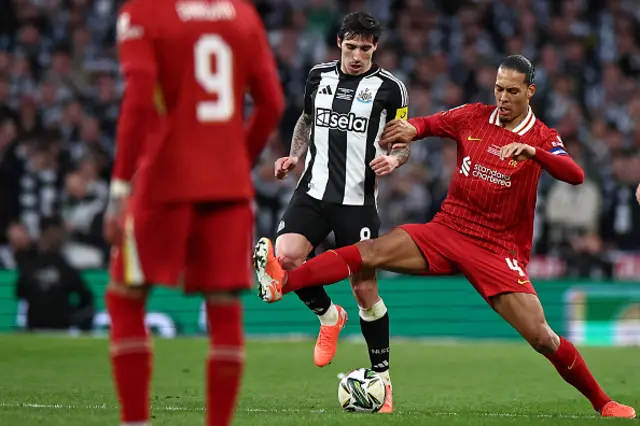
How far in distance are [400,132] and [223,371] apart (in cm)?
315

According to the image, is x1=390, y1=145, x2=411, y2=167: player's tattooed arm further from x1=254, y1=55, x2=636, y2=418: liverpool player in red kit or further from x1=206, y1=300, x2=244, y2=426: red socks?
x1=206, y1=300, x2=244, y2=426: red socks

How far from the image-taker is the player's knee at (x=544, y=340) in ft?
23.8

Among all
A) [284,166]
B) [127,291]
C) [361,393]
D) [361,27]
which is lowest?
[361,393]

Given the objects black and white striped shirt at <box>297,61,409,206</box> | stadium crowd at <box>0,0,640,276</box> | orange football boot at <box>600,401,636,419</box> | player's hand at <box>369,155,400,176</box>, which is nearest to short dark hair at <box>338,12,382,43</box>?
black and white striped shirt at <box>297,61,409,206</box>

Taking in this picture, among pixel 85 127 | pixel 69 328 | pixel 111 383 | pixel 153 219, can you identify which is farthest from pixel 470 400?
pixel 85 127

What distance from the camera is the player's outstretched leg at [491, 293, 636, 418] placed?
23.9 ft

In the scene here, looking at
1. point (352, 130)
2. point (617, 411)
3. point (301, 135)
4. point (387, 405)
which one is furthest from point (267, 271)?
point (617, 411)

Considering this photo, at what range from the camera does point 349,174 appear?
8.02 metres

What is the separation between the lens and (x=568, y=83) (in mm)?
17516

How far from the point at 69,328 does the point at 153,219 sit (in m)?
9.28

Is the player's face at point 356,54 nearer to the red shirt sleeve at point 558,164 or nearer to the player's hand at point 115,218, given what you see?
the red shirt sleeve at point 558,164

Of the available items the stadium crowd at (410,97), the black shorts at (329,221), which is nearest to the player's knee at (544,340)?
the black shorts at (329,221)

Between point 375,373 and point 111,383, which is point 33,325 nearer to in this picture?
point 111,383

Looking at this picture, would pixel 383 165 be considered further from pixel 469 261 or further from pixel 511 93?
pixel 511 93
